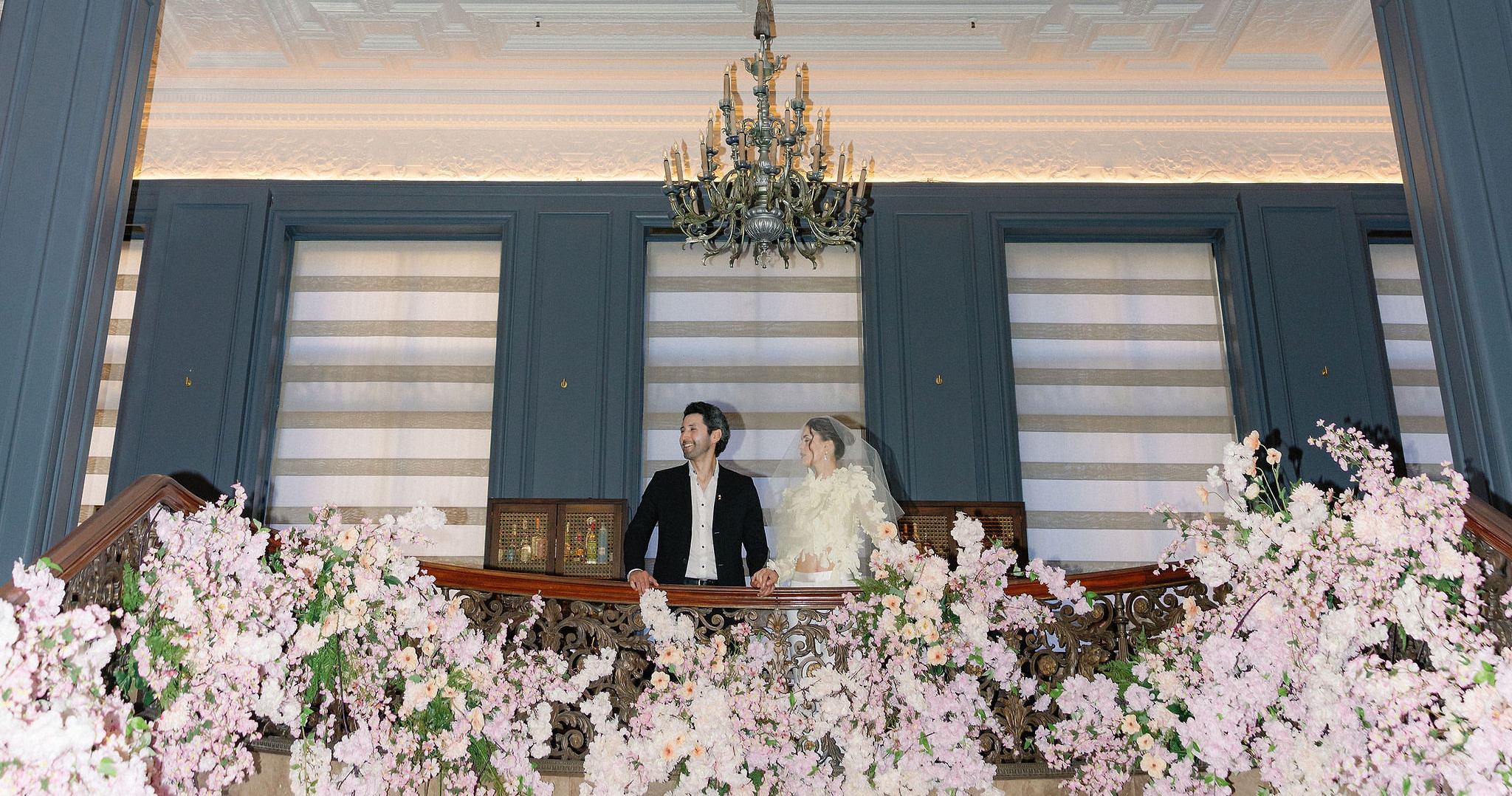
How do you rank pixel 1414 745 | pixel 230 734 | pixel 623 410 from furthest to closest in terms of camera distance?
pixel 623 410, pixel 230 734, pixel 1414 745

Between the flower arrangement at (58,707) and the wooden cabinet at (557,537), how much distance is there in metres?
4.04

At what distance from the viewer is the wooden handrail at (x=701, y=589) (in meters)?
4.21

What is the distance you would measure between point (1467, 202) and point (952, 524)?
3.80 m

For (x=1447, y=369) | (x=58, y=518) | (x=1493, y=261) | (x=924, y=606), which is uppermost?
(x=1493, y=261)

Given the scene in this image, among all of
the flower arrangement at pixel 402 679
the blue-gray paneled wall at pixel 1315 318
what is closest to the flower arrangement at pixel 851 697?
the flower arrangement at pixel 402 679

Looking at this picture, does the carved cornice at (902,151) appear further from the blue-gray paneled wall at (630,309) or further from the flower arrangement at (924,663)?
the flower arrangement at (924,663)

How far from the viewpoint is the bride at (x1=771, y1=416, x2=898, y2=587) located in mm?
5395

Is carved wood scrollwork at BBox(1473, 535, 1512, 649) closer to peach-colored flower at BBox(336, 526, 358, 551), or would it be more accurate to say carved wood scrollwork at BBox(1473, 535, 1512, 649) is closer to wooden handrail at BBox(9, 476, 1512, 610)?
wooden handrail at BBox(9, 476, 1512, 610)

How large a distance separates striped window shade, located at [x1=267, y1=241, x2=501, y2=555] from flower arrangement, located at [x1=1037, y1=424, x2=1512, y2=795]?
4859 millimetres

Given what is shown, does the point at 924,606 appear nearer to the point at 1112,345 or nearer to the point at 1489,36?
the point at 1489,36

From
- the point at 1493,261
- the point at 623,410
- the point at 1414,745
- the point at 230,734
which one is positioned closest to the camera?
the point at 1414,745

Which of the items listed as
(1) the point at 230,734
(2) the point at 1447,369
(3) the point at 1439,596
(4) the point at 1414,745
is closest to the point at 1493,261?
(2) the point at 1447,369

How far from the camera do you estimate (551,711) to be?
4176 mm

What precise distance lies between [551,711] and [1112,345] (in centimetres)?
540
